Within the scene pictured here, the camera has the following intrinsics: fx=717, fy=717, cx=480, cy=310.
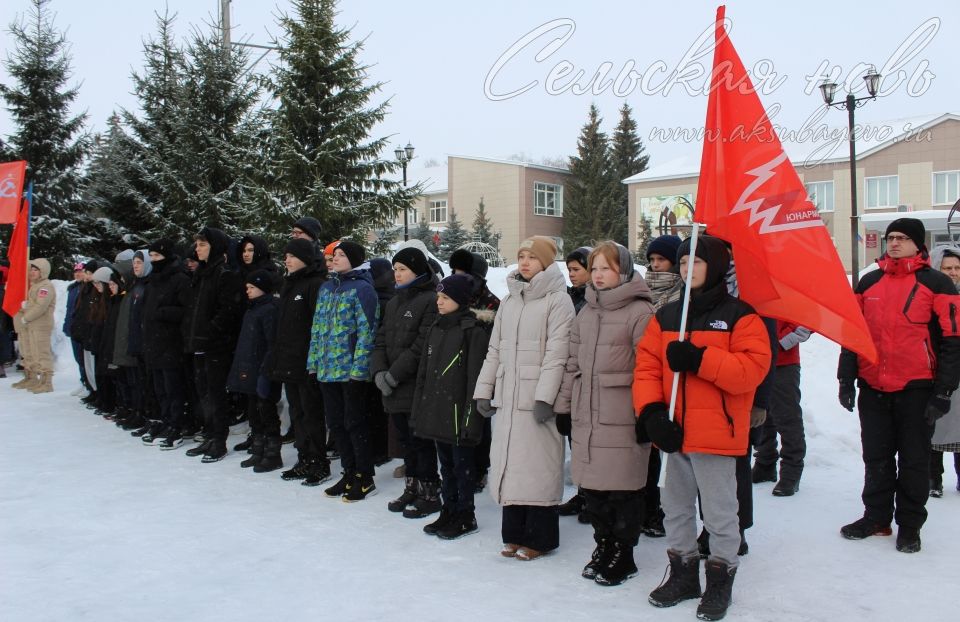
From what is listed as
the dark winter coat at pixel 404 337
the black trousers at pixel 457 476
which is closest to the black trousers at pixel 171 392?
the dark winter coat at pixel 404 337

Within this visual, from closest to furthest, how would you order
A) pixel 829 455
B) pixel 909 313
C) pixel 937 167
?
pixel 909 313 → pixel 829 455 → pixel 937 167

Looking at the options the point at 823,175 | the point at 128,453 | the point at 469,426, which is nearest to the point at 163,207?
the point at 128,453

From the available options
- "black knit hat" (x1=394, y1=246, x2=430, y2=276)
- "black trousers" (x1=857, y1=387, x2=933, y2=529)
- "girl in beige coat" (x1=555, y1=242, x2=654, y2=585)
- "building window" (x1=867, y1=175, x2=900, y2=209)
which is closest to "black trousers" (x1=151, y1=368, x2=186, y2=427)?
"black knit hat" (x1=394, y1=246, x2=430, y2=276)

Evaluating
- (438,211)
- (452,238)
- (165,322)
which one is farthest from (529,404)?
(438,211)

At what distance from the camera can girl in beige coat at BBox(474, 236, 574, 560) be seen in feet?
15.6

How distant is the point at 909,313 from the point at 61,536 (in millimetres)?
6295

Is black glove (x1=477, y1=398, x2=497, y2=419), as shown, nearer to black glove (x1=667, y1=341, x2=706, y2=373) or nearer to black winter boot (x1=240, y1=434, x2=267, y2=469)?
black glove (x1=667, y1=341, x2=706, y2=373)

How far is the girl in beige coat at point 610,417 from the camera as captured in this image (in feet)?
14.3

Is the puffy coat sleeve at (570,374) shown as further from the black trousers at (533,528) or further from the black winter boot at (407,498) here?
the black winter boot at (407,498)

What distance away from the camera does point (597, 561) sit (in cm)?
447

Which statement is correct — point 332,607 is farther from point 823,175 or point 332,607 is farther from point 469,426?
point 823,175

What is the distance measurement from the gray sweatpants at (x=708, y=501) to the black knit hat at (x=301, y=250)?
13.7 ft

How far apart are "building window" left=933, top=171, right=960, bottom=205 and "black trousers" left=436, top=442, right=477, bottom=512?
112 ft

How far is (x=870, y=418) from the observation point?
506 centimetres
